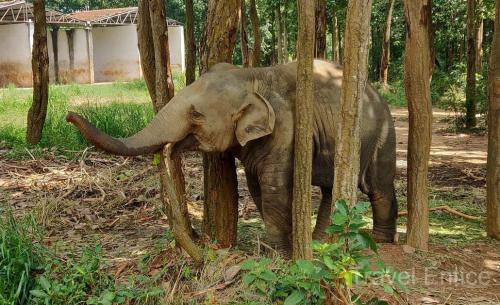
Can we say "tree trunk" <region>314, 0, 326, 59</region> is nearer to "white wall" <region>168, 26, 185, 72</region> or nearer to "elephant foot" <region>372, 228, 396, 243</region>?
"elephant foot" <region>372, 228, 396, 243</region>

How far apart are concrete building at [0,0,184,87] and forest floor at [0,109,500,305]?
20437mm

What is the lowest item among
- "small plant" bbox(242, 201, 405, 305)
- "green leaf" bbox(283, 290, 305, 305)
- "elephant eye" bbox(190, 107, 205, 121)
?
"green leaf" bbox(283, 290, 305, 305)

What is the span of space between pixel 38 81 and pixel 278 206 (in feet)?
22.2

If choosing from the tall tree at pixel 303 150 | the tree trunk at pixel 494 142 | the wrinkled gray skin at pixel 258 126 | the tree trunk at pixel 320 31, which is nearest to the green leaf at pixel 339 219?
the tall tree at pixel 303 150

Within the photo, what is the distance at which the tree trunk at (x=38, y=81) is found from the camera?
10.4 meters

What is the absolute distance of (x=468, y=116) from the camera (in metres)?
14.8

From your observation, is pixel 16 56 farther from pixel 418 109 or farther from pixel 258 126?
pixel 418 109

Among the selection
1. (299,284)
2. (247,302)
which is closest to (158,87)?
(247,302)

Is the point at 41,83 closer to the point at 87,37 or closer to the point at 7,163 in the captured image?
the point at 7,163

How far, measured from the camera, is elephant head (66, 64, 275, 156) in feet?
16.2

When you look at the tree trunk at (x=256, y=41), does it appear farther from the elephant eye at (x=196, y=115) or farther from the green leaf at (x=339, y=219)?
the green leaf at (x=339, y=219)

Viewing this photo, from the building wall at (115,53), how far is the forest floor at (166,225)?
2581cm

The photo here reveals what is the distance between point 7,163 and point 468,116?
10.4 meters

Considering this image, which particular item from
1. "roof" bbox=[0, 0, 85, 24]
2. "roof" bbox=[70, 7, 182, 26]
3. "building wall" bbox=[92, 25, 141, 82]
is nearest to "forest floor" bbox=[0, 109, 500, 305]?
"roof" bbox=[0, 0, 85, 24]
